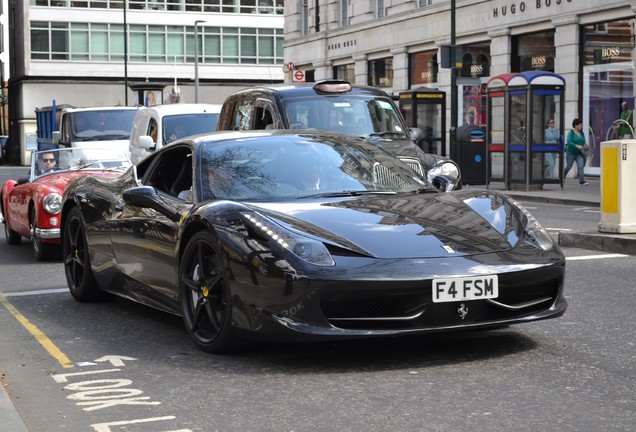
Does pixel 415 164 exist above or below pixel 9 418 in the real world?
above

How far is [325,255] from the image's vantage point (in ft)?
20.0

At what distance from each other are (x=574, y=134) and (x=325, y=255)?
77.7 ft

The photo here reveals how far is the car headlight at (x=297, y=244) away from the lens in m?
6.09

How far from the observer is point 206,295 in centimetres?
673

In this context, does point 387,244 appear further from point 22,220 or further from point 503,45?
point 503,45

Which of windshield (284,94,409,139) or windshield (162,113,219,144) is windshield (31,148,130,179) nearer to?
windshield (284,94,409,139)

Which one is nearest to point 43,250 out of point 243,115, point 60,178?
point 60,178

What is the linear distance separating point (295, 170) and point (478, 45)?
31969mm

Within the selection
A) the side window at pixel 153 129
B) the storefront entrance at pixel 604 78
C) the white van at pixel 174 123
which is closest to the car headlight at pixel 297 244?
the white van at pixel 174 123

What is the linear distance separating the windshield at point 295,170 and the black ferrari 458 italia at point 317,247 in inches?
0.4

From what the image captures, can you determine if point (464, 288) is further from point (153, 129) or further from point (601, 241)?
point (153, 129)

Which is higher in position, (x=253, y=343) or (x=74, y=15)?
(x=74, y=15)

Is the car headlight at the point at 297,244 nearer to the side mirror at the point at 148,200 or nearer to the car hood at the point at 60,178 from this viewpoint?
the side mirror at the point at 148,200

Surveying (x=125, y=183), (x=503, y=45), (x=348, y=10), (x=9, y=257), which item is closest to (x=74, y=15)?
(x=348, y=10)
